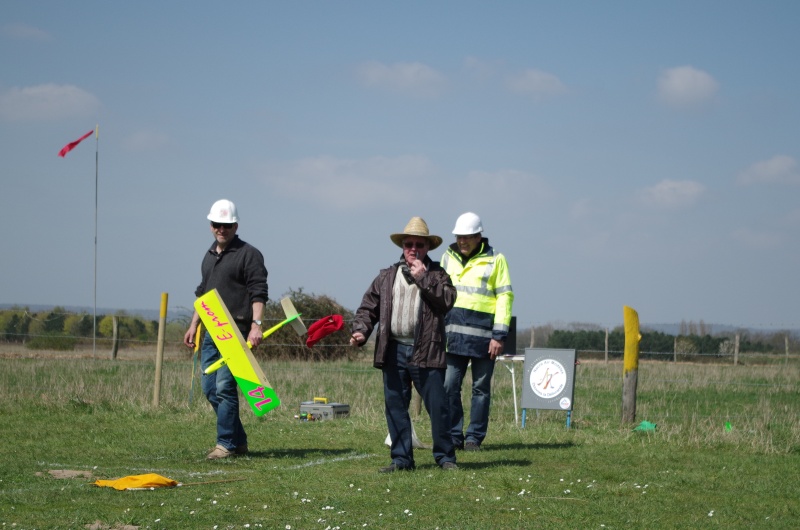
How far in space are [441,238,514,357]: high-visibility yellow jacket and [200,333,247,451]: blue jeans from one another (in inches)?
77.5

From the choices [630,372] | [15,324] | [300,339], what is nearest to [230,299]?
[630,372]

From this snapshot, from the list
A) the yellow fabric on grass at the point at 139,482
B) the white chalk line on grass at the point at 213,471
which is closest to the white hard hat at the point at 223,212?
the white chalk line on grass at the point at 213,471

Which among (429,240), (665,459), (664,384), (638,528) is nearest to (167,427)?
(429,240)

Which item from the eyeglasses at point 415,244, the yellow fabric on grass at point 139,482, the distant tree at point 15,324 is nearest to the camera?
the yellow fabric on grass at point 139,482

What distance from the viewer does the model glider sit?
8.13 meters

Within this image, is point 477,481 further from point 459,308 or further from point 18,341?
point 18,341

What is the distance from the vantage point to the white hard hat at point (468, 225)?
8.86 m

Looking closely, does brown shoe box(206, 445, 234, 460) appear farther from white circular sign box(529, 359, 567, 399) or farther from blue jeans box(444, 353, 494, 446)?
white circular sign box(529, 359, 567, 399)

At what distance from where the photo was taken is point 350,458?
8438 mm

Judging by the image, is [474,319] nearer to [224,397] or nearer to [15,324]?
[224,397]

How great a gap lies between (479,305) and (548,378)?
2902 mm

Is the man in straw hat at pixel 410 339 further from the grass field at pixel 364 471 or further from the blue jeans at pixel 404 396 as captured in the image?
the grass field at pixel 364 471

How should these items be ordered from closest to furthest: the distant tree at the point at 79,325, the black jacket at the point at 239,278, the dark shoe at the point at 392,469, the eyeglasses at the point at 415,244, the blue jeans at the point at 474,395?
the dark shoe at the point at 392,469 < the eyeglasses at the point at 415,244 < the black jacket at the point at 239,278 < the blue jeans at the point at 474,395 < the distant tree at the point at 79,325

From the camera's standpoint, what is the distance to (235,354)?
821cm
